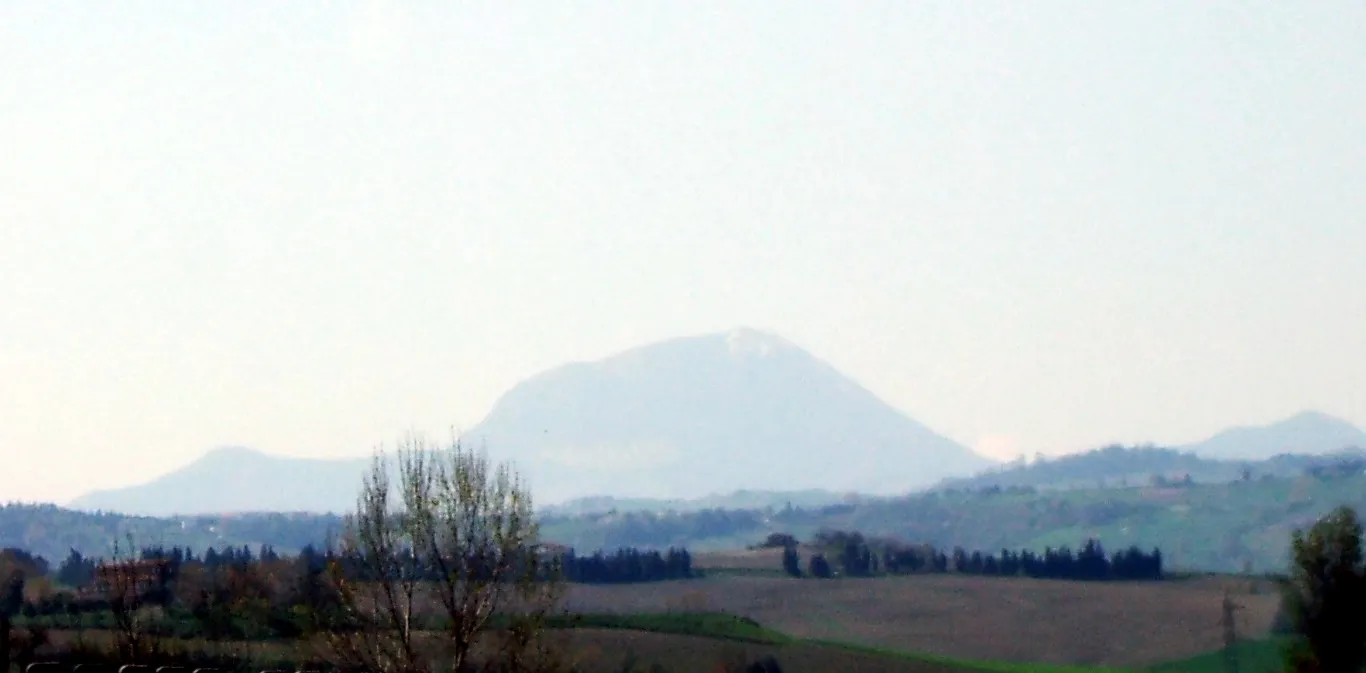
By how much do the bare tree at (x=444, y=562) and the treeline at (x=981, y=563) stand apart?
131984 millimetres

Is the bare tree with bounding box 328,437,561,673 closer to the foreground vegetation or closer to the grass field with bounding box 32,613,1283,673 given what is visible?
the foreground vegetation

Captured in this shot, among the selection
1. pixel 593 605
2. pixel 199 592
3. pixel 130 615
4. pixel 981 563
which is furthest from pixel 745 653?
pixel 130 615

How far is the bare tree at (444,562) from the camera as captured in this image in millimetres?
45562

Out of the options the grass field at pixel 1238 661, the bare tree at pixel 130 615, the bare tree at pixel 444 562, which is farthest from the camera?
the grass field at pixel 1238 661

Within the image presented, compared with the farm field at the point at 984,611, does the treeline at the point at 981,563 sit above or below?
above

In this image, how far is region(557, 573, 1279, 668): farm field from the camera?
14275 cm

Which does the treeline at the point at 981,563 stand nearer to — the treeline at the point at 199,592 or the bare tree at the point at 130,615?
the treeline at the point at 199,592

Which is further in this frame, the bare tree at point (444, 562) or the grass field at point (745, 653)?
the grass field at point (745, 653)

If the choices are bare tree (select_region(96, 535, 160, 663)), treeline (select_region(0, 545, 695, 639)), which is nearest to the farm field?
treeline (select_region(0, 545, 695, 639))

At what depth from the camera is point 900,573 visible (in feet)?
587

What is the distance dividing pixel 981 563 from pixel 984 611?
88.1 ft

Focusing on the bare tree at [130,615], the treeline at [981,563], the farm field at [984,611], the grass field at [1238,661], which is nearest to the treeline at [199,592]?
the bare tree at [130,615]

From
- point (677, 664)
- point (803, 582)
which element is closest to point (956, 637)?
point (803, 582)

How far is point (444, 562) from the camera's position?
151 feet
